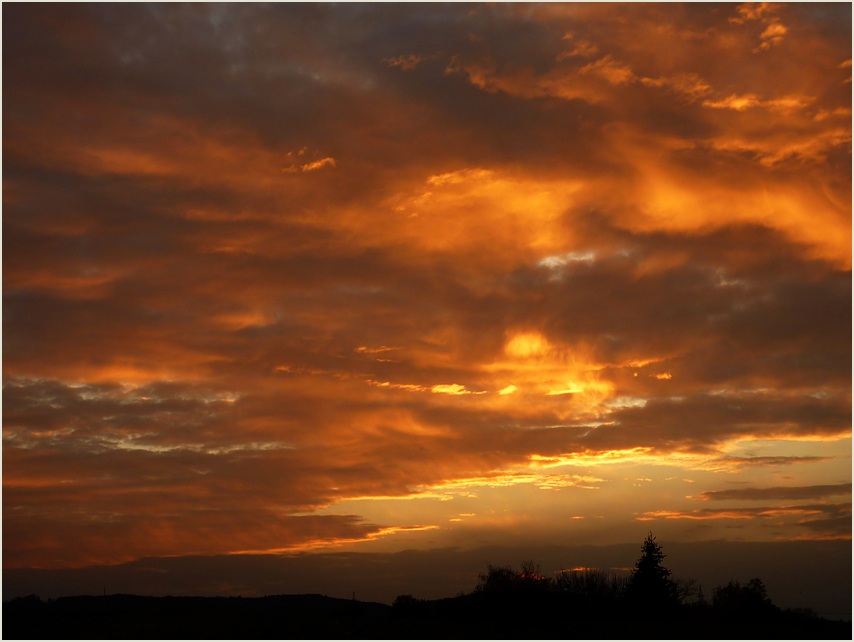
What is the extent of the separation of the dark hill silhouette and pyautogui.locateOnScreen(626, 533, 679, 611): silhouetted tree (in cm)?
10

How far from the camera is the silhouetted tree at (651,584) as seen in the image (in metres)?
79.6

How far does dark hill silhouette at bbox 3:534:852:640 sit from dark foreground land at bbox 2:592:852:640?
84mm

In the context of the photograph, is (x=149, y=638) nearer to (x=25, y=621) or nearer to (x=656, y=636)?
(x=25, y=621)

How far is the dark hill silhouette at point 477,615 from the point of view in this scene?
49.9m

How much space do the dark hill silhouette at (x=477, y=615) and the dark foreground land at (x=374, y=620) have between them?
84mm

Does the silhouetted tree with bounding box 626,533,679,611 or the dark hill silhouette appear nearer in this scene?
the dark hill silhouette

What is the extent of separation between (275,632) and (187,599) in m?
22.5

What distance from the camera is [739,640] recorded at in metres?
54.9

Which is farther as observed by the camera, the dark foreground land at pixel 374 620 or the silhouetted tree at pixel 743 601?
the silhouetted tree at pixel 743 601

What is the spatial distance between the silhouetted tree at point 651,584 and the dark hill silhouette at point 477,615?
3.7 inches

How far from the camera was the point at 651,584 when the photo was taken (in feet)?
269

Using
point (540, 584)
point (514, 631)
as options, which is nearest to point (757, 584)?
point (540, 584)

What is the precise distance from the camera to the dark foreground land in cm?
4931

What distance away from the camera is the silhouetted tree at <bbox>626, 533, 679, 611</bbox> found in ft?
261
